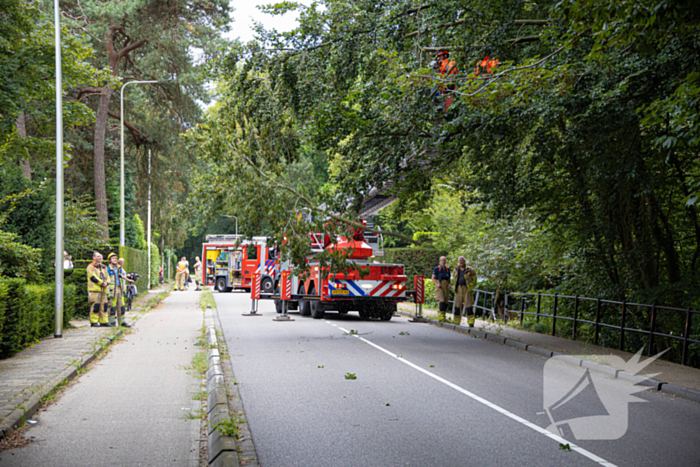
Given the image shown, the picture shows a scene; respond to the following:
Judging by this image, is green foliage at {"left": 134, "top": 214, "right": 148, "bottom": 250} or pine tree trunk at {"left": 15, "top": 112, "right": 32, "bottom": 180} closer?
pine tree trunk at {"left": 15, "top": 112, "right": 32, "bottom": 180}

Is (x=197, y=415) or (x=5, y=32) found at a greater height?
(x=5, y=32)

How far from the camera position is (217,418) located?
6.77 meters

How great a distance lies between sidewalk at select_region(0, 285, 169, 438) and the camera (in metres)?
6.97

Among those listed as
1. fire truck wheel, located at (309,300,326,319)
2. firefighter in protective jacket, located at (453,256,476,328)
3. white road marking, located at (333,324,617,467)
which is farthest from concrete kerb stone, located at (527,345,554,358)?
fire truck wheel, located at (309,300,326,319)

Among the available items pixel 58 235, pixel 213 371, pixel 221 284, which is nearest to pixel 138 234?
pixel 221 284

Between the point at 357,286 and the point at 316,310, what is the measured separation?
2.05 m

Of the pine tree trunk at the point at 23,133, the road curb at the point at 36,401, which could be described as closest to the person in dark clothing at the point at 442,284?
the road curb at the point at 36,401

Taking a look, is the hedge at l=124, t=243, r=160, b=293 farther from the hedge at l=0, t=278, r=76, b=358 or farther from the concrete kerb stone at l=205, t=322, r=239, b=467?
the concrete kerb stone at l=205, t=322, r=239, b=467

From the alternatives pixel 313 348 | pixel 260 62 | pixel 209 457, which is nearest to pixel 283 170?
pixel 260 62

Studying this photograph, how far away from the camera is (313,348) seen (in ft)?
44.0

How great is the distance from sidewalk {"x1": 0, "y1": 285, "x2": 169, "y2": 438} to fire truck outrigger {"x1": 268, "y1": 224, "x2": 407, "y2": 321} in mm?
6862

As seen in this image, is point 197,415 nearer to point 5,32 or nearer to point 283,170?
point 283,170

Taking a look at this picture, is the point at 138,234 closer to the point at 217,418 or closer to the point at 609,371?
the point at 609,371

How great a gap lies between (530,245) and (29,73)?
46.5ft
